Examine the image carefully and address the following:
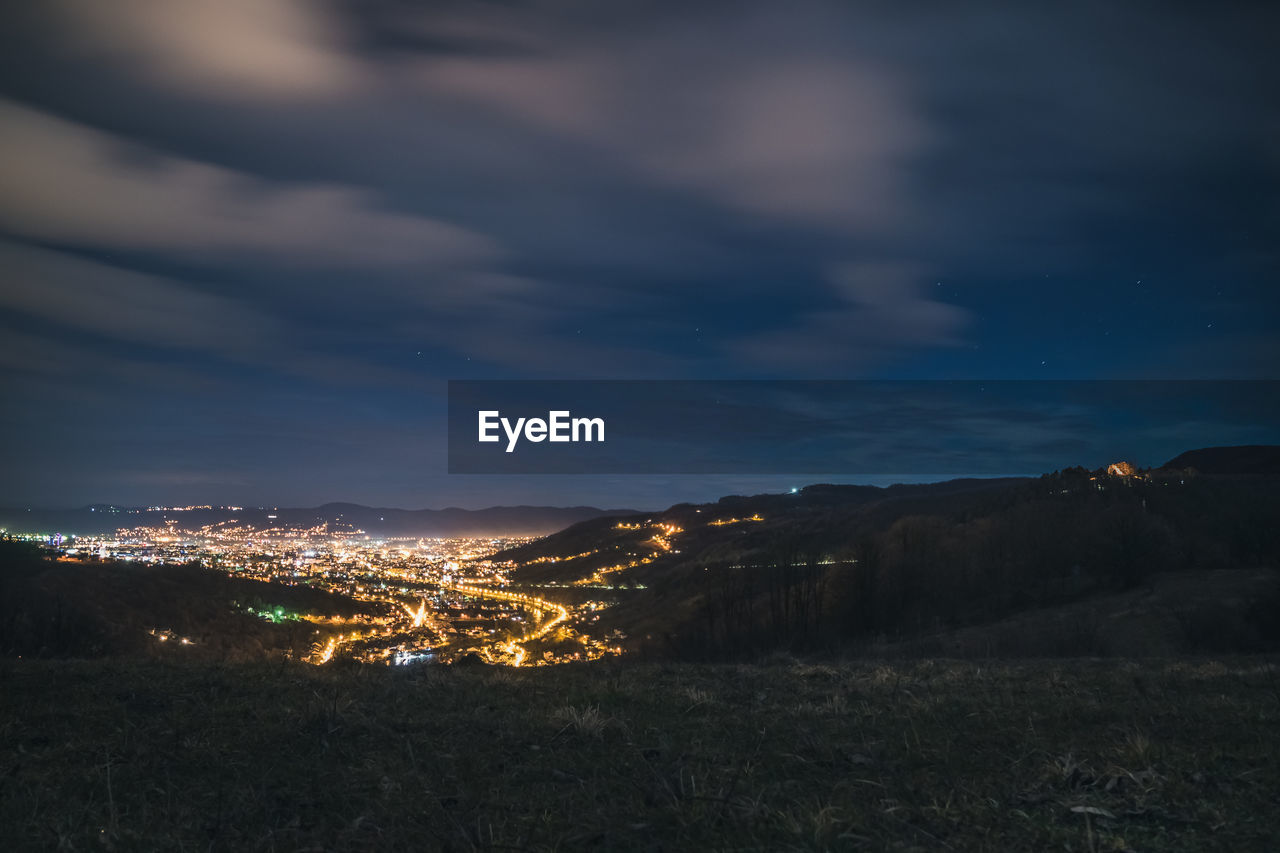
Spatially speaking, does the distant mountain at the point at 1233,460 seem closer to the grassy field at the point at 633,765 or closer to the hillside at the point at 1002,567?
the hillside at the point at 1002,567

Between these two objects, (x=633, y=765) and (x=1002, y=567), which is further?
(x=1002, y=567)

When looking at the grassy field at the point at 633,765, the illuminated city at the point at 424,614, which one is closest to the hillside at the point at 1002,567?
the illuminated city at the point at 424,614

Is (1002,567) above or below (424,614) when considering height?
above

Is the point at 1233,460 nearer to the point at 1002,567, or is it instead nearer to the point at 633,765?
the point at 1002,567

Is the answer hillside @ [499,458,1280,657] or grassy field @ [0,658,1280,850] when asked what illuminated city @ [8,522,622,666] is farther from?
grassy field @ [0,658,1280,850]

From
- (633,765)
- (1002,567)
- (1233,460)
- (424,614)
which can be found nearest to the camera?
(633,765)

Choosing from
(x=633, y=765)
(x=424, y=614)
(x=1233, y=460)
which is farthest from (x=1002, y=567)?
(x=1233, y=460)

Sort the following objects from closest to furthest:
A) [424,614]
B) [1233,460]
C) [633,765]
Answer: [633,765]
[424,614]
[1233,460]

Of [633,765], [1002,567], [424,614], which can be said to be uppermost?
[633,765]

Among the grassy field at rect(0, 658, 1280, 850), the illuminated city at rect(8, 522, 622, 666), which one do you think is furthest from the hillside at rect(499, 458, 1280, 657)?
the grassy field at rect(0, 658, 1280, 850)
